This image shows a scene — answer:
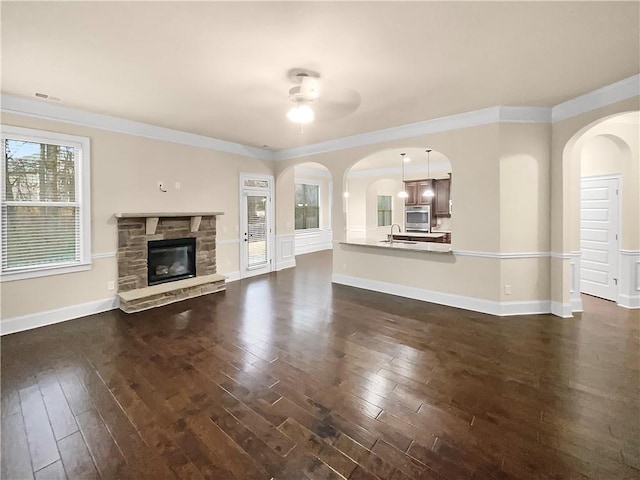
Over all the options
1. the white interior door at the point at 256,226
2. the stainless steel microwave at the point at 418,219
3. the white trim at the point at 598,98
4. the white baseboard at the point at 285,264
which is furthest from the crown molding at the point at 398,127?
the stainless steel microwave at the point at 418,219

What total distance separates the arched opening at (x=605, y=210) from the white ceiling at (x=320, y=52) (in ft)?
4.09

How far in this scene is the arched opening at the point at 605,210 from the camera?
4238mm

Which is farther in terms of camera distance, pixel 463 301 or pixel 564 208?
pixel 463 301

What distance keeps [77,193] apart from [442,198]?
27.7ft

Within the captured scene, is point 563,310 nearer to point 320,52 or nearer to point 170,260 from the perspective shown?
point 320,52

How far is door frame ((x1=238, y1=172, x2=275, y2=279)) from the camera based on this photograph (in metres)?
6.43

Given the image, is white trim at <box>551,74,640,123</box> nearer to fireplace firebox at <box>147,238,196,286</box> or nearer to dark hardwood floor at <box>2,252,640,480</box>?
dark hardwood floor at <box>2,252,640,480</box>

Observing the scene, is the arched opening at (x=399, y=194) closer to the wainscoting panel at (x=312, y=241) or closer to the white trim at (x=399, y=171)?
the white trim at (x=399, y=171)

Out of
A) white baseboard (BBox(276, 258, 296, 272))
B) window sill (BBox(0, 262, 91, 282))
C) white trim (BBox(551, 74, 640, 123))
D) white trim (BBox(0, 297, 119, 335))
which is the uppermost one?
white trim (BBox(551, 74, 640, 123))

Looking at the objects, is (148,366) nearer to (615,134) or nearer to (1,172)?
(1,172)

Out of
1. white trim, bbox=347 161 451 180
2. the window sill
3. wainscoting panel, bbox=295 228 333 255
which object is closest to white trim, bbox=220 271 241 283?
the window sill

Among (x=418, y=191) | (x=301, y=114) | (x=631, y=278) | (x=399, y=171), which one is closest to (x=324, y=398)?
(x=301, y=114)

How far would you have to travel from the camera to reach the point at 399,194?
8.45 metres

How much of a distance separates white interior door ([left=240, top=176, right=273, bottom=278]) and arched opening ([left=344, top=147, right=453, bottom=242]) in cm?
196
